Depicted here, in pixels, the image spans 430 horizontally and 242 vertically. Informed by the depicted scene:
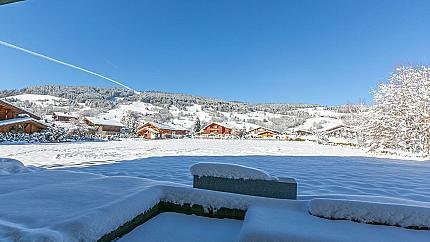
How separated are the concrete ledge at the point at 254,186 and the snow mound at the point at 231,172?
0.18 feet

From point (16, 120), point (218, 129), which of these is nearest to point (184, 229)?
point (16, 120)

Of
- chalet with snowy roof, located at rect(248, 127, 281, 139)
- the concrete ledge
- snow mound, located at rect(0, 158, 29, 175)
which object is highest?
chalet with snowy roof, located at rect(248, 127, 281, 139)

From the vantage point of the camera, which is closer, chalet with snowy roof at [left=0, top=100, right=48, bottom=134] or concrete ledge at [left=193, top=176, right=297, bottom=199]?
concrete ledge at [left=193, top=176, right=297, bottom=199]

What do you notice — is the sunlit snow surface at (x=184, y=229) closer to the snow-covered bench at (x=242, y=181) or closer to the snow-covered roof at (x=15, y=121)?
the snow-covered bench at (x=242, y=181)

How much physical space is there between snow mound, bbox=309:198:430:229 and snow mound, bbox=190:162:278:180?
0.83m

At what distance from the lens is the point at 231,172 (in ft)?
11.6

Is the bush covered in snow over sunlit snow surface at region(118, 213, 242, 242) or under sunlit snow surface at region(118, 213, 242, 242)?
over

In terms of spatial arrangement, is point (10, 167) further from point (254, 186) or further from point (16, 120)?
point (16, 120)

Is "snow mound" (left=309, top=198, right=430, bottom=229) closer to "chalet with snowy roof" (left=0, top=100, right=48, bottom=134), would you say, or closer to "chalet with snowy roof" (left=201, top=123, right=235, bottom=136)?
"chalet with snowy roof" (left=0, top=100, right=48, bottom=134)

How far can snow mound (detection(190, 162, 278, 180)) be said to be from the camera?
345 centimetres

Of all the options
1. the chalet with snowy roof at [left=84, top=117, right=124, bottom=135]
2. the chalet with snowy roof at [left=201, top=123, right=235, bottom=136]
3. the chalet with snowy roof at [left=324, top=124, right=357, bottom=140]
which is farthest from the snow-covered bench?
the chalet with snowy roof at [left=201, top=123, right=235, bottom=136]

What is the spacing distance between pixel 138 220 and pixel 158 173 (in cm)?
361

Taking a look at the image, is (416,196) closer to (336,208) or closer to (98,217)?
(336,208)

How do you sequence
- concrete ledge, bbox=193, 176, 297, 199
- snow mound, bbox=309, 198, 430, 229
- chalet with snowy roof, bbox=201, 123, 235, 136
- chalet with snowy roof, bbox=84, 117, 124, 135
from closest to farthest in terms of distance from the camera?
snow mound, bbox=309, 198, 430, 229 < concrete ledge, bbox=193, 176, 297, 199 < chalet with snowy roof, bbox=84, 117, 124, 135 < chalet with snowy roof, bbox=201, 123, 235, 136
